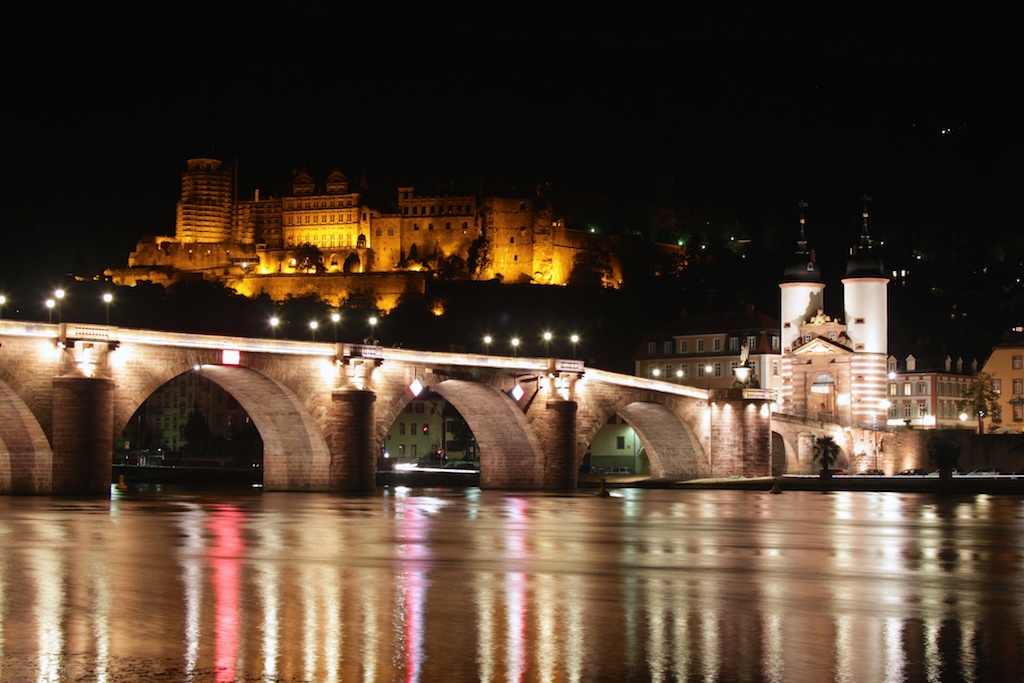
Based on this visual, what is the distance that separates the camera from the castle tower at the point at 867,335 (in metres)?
90.7

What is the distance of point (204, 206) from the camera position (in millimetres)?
186250

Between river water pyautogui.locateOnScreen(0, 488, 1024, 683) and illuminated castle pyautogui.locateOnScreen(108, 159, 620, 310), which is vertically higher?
illuminated castle pyautogui.locateOnScreen(108, 159, 620, 310)

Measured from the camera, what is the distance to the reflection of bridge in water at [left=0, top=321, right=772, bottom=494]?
49.8 m

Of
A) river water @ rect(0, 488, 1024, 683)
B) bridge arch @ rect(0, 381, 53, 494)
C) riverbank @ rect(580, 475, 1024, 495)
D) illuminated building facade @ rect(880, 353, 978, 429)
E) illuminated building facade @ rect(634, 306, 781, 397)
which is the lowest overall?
riverbank @ rect(580, 475, 1024, 495)

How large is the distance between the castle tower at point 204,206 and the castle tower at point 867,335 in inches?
4248

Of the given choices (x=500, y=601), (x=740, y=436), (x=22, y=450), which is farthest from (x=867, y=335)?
(x=500, y=601)

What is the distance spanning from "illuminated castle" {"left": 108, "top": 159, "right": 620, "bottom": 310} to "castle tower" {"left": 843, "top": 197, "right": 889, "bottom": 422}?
6741 cm

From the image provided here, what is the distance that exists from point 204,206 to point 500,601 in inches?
6722

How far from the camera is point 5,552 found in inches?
1065

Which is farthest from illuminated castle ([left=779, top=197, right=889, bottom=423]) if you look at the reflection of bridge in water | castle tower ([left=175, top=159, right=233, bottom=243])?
castle tower ([left=175, top=159, right=233, bottom=243])

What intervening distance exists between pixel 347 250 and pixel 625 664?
160526 mm

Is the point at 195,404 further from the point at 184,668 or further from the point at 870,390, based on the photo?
the point at 184,668

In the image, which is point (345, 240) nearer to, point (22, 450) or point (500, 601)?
point (22, 450)

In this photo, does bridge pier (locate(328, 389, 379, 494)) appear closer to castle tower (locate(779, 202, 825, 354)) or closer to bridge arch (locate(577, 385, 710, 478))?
bridge arch (locate(577, 385, 710, 478))
